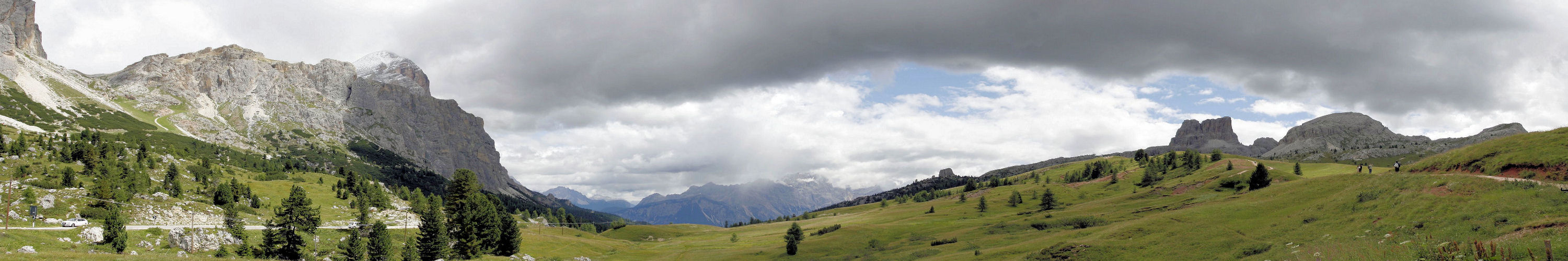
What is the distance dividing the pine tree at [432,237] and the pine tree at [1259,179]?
121864mm

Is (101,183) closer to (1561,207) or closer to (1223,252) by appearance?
(1223,252)

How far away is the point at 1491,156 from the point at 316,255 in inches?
4899

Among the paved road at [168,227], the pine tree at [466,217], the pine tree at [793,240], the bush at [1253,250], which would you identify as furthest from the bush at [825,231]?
the bush at [1253,250]

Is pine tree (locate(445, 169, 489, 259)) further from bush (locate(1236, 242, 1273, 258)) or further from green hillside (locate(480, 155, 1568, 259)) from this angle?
bush (locate(1236, 242, 1273, 258))

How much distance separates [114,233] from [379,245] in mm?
24540

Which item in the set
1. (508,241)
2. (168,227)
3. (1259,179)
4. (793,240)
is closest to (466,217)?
(508,241)

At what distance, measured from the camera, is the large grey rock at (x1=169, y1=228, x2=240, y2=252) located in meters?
75.6

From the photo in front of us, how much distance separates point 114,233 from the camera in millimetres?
68000

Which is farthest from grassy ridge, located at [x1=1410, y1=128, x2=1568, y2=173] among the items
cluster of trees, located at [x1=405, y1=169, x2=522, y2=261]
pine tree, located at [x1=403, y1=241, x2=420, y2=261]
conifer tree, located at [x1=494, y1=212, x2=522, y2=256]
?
conifer tree, located at [x1=494, y1=212, x2=522, y2=256]

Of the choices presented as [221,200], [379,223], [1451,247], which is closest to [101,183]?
[221,200]

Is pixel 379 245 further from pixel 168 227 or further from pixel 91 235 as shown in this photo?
pixel 91 235

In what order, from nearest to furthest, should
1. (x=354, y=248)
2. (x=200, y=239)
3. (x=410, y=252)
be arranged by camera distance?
(x=354, y=248) → (x=200, y=239) → (x=410, y=252)

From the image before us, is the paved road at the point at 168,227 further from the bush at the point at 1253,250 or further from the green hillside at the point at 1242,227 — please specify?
the bush at the point at 1253,250

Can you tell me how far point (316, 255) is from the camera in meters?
83.5
